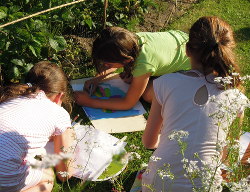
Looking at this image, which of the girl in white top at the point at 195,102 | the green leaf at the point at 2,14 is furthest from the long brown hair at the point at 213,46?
the green leaf at the point at 2,14

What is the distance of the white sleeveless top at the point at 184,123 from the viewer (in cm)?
208

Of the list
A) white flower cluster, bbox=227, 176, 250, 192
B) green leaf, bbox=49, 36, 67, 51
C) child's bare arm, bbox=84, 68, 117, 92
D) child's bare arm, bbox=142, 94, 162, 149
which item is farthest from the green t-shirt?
white flower cluster, bbox=227, 176, 250, 192

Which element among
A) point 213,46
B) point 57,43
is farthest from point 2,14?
point 213,46

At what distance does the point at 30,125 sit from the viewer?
7.22 ft

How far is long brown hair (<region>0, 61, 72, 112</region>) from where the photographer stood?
8.00ft

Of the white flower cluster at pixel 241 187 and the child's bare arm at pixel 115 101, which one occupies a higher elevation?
the white flower cluster at pixel 241 187

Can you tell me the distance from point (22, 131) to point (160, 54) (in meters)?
1.41

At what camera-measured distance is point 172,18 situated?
4762mm

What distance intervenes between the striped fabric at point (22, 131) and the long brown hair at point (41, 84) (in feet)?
0.32

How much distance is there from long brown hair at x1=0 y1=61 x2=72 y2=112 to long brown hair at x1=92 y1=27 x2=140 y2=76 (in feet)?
1.59

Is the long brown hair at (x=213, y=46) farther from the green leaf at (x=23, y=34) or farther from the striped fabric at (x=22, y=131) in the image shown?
the green leaf at (x=23, y=34)

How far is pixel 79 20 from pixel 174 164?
2054mm

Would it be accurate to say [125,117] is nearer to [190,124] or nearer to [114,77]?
[114,77]

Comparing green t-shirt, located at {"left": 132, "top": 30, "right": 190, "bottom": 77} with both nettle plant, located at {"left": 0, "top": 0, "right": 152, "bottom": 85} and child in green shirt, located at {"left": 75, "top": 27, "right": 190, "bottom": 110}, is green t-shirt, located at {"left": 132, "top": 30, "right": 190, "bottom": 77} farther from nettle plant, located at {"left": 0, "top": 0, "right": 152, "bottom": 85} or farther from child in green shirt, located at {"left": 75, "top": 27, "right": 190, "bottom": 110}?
nettle plant, located at {"left": 0, "top": 0, "right": 152, "bottom": 85}
